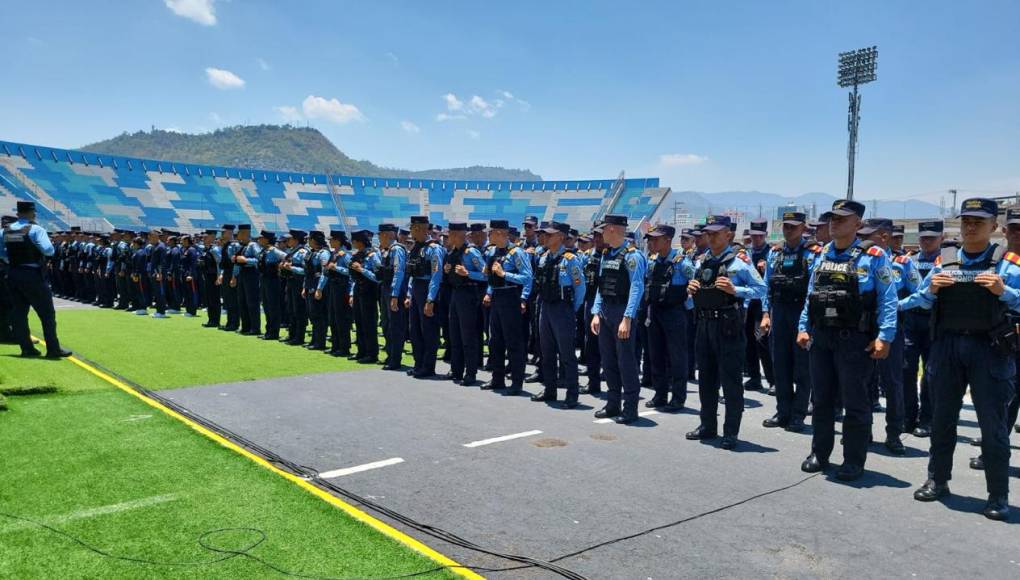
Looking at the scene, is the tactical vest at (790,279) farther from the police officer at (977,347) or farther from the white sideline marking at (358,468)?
the white sideline marking at (358,468)

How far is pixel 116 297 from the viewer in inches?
713

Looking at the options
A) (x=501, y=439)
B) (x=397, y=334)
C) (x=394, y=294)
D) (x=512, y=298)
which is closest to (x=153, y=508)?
(x=501, y=439)

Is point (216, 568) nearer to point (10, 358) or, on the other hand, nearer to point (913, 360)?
point (913, 360)

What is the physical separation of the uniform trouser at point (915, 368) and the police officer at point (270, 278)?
973 centimetres

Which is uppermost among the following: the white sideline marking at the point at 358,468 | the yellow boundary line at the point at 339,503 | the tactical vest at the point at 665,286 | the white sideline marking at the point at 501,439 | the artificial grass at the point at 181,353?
the tactical vest at the point at 665,286

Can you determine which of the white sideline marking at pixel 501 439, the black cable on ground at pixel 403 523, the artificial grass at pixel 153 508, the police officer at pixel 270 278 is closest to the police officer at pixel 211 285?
the police officer at pixel 270 278

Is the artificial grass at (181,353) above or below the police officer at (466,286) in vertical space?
below

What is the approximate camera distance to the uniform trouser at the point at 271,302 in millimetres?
11961

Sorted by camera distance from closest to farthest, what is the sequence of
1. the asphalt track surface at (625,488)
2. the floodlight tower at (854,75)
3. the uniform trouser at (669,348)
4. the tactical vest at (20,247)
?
the asphalt track surface at (625,488) → the uniform trouser at (669,348) → the tactical vest at (20,247) → the floodlight tower at (854,75)

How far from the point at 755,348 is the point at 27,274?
9782mm

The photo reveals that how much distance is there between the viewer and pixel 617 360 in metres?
6.87

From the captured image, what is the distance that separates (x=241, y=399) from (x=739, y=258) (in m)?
5.36

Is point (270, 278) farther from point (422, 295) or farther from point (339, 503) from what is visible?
point (339, 503)

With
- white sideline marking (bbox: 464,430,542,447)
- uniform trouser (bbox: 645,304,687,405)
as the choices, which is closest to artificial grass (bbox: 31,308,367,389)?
white sideline marking (bbox: 464,430,542,447)
